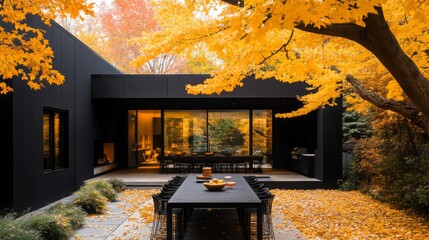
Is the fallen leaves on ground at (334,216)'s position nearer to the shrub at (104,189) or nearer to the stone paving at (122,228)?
the stone paving at (122,228)

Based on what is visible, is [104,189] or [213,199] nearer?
[213,199]

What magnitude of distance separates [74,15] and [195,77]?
29.9ft

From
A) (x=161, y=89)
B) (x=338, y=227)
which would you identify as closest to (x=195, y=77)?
(x=161, y=89)

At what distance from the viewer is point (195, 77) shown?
48.8 ft

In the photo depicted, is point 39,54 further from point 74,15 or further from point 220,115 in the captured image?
point 220,115

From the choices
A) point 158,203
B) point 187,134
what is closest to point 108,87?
point 187,134

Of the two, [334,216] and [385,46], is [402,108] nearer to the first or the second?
[385,46]

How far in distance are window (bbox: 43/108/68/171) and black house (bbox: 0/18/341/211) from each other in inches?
1.1

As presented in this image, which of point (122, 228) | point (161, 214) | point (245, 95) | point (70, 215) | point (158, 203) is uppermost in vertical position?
point (245, 95)

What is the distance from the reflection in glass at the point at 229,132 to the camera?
62.4 ft

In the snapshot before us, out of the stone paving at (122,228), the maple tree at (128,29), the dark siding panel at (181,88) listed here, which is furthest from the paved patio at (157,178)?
the maple tree at (128,29)

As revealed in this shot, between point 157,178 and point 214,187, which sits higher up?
point 214,187

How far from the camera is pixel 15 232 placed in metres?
5.93

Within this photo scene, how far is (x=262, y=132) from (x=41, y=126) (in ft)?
34.9
